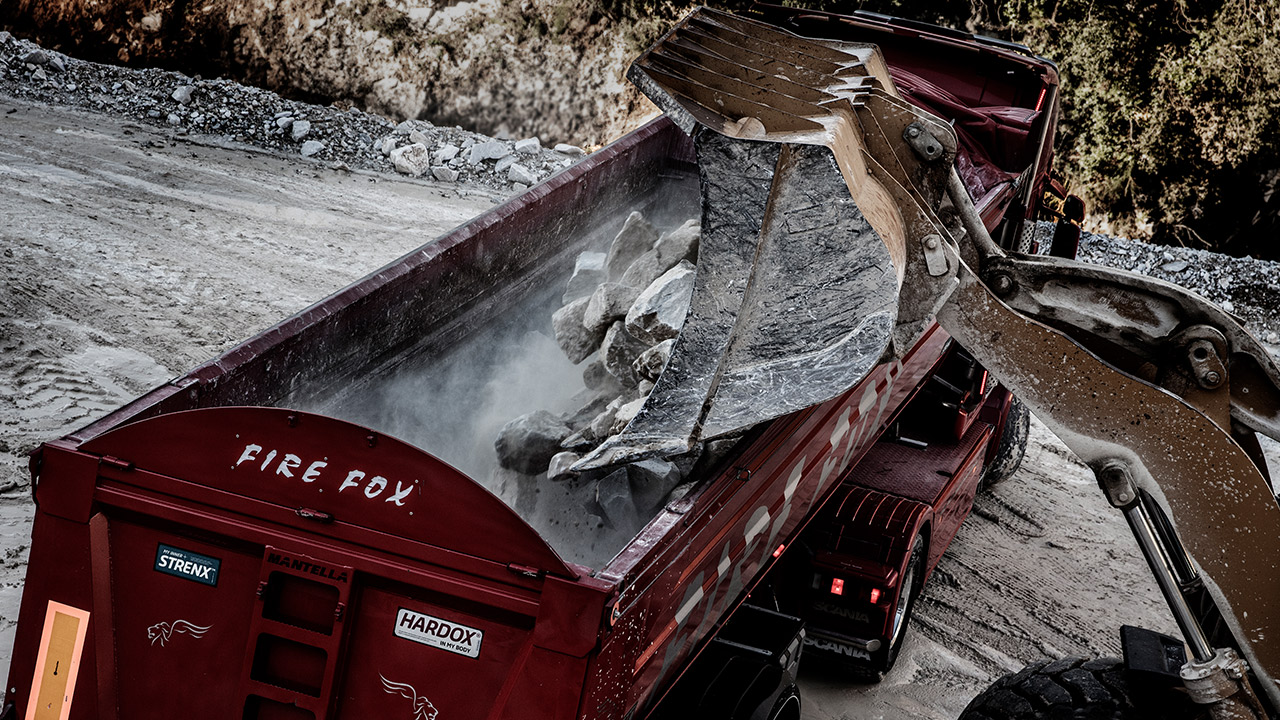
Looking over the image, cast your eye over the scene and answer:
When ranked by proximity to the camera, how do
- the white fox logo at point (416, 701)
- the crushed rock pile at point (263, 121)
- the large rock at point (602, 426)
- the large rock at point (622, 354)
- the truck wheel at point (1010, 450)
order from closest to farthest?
1. the white fox logo at point (416, 701)
2. the large rock at point (602, 426)
3. the large rock at point (622, 354)
4. the truck wheel at point (1010, 450)
5. the crushed rock pile at point (263, 121)

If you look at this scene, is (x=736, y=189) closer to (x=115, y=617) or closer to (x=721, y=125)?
(x=721, y=125)

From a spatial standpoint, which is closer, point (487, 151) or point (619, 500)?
point (619, 500)

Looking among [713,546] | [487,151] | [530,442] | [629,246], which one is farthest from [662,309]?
[487,151]

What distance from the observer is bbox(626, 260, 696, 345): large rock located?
4109mm

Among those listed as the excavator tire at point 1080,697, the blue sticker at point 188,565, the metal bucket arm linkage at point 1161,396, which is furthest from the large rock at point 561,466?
the excavator tire at point 1080,697

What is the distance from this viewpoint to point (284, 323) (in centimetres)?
381

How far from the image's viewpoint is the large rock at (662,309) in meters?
4.11

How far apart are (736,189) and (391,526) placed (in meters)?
1.62

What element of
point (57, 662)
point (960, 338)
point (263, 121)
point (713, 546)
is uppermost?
point (960, 338)

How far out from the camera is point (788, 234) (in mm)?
3379

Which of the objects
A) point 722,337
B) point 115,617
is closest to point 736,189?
point 722,337

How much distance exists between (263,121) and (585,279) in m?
8.83

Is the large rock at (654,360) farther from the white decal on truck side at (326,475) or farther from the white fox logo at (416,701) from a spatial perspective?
the white fox logo at (416,701)

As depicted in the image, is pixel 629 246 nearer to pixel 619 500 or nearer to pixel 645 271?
pixel 645 271
